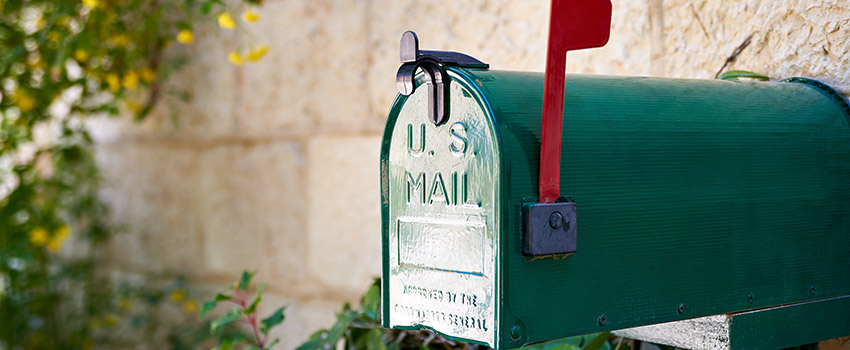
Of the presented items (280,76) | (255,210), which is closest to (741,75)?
(280,76)

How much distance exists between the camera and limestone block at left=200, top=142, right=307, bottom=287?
90.7 inches

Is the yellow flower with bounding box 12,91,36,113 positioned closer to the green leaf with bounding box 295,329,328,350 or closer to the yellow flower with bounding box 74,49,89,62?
the yellow flower with bounding box 74,49,89,62

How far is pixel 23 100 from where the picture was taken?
2547 mm

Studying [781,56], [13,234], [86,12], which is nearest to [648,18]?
[781,56]

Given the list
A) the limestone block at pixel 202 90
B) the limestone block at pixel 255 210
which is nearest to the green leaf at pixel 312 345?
the limestone block at pixel 255 210

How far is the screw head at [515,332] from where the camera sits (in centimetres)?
83

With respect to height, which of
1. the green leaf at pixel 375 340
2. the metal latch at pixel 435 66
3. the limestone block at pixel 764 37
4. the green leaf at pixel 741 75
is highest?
the limestone block at pixel 764 37

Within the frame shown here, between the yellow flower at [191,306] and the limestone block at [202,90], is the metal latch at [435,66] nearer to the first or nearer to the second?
the limestone block at [202,90]

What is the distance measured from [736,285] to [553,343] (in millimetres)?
287

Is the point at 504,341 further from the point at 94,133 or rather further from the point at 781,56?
the point at 94,133

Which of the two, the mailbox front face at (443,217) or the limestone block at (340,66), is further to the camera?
the limestone block at (340,66)

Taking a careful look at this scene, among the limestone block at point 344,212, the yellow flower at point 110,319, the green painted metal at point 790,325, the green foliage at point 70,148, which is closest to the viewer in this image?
the green painted metal at point 790,325

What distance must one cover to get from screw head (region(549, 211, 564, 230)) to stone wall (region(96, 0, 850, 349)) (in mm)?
587

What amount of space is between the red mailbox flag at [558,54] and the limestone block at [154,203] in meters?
1.97
